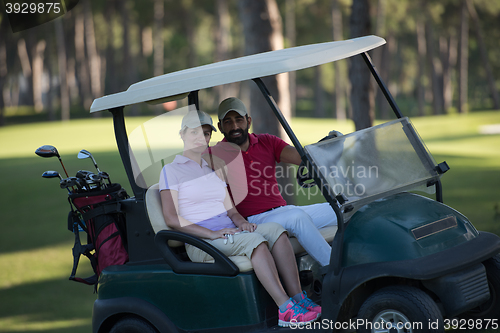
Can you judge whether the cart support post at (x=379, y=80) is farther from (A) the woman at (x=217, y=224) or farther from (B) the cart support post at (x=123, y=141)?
(B) the cart support post at (x=123, y=141)

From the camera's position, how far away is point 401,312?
7.94 ft

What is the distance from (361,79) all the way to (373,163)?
3.76 meters

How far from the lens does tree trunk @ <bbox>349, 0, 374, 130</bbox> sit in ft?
21.0

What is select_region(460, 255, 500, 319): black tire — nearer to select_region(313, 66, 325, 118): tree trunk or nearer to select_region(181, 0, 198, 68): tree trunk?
select_region(181, 0, 198, 68): tree trunk

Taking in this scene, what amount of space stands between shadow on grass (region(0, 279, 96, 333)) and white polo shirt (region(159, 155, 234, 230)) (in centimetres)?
224

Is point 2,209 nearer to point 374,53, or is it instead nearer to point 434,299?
point 434,299

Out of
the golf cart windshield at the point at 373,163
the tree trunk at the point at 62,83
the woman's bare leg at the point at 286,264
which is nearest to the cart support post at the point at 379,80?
the golf cart windshield at the point at 373,163

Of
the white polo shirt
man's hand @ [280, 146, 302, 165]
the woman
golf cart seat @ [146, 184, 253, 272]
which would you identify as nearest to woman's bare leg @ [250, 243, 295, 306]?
the woman

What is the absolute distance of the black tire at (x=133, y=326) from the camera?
10.0 ft

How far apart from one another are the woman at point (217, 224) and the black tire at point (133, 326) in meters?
0.50

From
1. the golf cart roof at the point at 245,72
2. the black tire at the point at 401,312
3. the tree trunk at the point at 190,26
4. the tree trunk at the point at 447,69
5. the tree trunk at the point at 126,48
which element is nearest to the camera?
the black tire at the point at 401,312

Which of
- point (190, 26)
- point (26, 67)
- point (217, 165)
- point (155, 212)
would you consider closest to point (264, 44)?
point (217, 165)

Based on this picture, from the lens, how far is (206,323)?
2.92 meters

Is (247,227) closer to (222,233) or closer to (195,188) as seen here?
(222,233)
